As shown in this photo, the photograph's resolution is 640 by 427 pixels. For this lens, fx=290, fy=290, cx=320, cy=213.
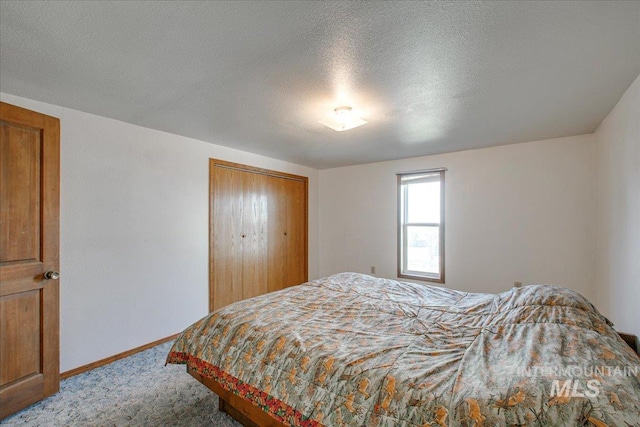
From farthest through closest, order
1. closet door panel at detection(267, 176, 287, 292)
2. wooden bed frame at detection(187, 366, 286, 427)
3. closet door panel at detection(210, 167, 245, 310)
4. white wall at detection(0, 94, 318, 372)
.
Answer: closet door panel at detection(267, 176, 287, 292) → closet door panel at detection(210, 167, 245, 310) → white wall at detection(0, 94, 318, 372) → wooden bed frame at detection(187, 366, 286, 427)

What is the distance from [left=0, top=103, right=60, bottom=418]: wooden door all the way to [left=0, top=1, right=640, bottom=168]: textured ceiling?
0.40 meters

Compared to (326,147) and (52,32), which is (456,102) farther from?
(52,32)

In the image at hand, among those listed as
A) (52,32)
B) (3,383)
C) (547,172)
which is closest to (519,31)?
(52,32)

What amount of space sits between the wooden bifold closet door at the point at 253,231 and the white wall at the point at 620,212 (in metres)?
3.82

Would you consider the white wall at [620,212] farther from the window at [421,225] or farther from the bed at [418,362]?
the window at [421,225]

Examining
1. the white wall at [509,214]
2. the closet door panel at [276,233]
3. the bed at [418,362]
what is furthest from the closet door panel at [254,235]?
the bed at [418,362]

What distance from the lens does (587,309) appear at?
1.77 meters

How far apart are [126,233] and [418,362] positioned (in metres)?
2.86

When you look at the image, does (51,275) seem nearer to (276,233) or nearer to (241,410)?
(241,410)

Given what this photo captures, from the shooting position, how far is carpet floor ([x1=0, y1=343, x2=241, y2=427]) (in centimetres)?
189

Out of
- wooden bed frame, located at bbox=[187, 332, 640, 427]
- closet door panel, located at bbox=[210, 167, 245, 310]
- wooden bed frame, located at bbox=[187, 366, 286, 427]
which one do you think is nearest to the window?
wooden bed frame, located at bbox=[187, 332, 640, 427]

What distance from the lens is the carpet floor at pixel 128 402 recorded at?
1895 mm

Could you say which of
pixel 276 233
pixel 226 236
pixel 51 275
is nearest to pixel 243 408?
pixel 51 275

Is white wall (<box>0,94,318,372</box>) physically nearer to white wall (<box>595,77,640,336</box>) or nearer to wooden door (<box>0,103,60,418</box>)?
wooden door (<box>0,103,60,418</box>)
